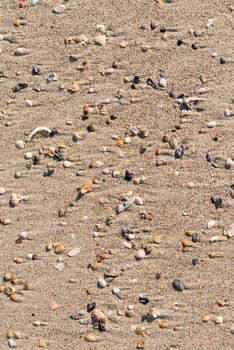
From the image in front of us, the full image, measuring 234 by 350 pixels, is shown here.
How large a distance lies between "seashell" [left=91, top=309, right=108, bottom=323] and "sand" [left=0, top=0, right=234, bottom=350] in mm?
36

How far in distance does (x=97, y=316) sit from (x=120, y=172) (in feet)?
3.49

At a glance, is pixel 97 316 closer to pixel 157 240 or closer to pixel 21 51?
pixel 157 240

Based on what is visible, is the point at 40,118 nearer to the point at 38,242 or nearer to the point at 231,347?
the point at 38,242

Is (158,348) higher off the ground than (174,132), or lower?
lower

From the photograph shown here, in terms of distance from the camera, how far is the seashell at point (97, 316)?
3.91 metres

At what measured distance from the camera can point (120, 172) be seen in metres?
4.01

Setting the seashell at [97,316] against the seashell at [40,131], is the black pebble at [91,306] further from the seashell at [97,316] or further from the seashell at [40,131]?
the seashell at [40,131]

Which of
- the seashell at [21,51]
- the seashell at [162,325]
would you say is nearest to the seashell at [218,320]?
the seashell at [162,325]

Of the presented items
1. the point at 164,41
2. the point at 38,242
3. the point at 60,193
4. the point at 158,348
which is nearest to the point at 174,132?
the point at 164,41

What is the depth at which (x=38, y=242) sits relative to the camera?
4.02 m

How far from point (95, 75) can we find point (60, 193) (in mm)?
936

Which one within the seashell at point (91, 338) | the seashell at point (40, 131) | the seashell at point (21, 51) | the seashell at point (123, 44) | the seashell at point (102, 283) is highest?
the seashell at point (123, 44)

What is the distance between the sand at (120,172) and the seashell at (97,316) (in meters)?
0.04

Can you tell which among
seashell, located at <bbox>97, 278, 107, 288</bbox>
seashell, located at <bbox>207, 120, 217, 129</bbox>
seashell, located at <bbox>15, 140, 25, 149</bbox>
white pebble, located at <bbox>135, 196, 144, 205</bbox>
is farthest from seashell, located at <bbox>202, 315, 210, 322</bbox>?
seashell, located at <bbox>15, 140, 25, 149</bbox>
